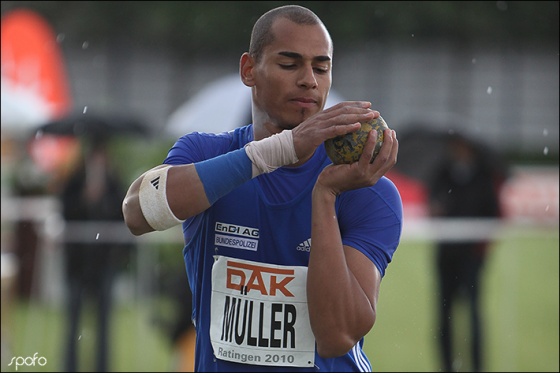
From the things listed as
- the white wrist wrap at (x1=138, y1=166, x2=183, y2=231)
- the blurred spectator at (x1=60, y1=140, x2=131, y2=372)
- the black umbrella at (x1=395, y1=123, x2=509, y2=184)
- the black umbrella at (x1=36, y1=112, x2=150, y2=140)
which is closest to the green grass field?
the blurred spectator at (x1=60, y1=140, x2=131, y2=372)

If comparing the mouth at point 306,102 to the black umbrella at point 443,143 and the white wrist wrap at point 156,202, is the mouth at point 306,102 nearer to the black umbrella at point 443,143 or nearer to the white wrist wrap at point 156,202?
the white wrist wrap at point 156,202

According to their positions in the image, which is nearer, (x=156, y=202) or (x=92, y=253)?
(x=156, y=202)

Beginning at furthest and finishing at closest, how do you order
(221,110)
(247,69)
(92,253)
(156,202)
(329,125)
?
(221,110) → (92,253) → (247,69) → (156,202) → (329,125)

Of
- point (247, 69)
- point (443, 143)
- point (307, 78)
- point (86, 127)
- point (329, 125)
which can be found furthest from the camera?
point (443, 143)

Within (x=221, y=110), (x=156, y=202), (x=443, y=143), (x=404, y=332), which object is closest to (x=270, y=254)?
(x=156, y=202)

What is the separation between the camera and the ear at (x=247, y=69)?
318 cm

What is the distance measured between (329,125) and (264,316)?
26.1 inches

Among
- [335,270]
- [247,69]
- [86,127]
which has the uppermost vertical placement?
[86,127]

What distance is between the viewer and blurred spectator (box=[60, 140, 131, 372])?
8.21m

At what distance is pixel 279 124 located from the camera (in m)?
3.04

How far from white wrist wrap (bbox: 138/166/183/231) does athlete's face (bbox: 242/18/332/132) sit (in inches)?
16.5

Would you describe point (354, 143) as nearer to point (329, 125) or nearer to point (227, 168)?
point (329, 125)

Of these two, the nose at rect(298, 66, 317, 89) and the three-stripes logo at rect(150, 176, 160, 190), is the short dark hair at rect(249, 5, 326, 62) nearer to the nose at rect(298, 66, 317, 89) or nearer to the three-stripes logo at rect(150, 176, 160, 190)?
the nose at rect(298, 66, 317, 89)

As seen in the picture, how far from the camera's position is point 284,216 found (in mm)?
2977
